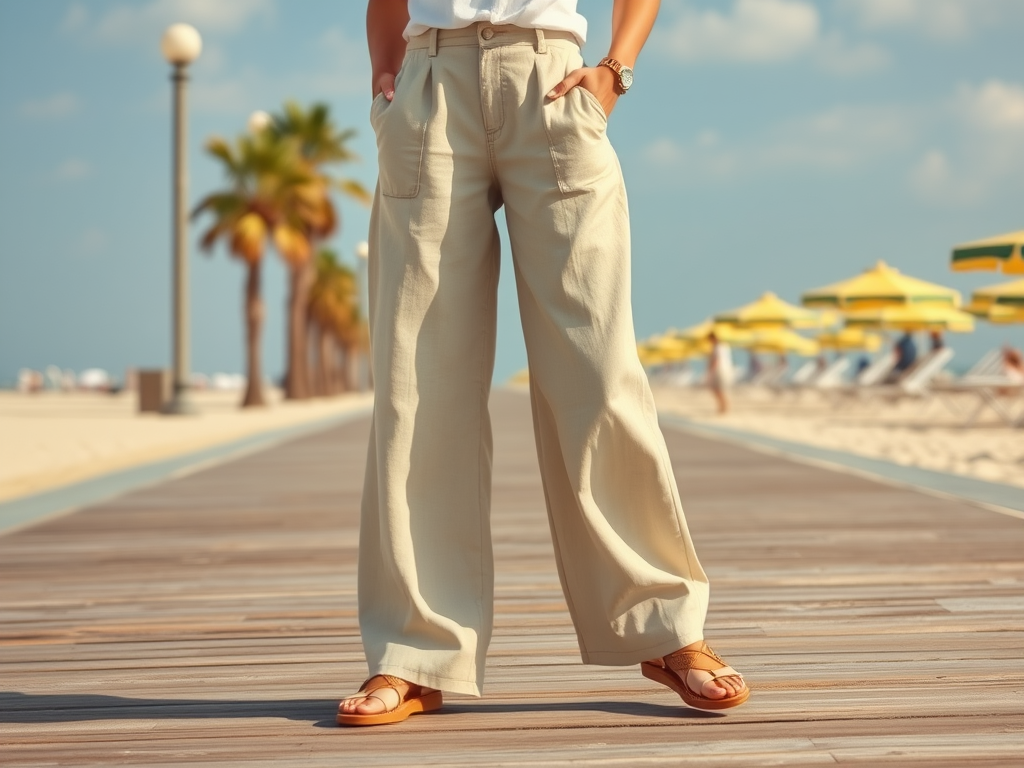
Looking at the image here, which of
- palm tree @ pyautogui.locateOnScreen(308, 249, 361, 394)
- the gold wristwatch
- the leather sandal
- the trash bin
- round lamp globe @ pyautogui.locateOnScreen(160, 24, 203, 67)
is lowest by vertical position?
the leather sandal

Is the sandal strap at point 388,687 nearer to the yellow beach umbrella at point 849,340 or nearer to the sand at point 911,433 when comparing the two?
the sand at point 911,433

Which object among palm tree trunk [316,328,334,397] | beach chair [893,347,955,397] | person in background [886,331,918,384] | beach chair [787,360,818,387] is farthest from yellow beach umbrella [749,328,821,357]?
palm tree trunk [316,328,334,397]

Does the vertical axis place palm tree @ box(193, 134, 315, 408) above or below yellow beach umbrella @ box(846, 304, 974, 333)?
above

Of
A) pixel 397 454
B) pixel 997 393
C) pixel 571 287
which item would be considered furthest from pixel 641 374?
pixel 997 393

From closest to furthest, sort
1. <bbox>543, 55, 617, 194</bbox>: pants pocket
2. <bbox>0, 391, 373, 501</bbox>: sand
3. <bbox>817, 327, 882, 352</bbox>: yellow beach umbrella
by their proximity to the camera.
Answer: <bbox>543, 55, 617, 194</bbox>: pants pocket, <bbox>0, 391, 373, 501</bbox>: sand, <bbox>817, 327, 882, 352</bbox>: yellow beach umbrella

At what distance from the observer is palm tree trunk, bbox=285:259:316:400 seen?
114 ft

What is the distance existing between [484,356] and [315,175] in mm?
33937

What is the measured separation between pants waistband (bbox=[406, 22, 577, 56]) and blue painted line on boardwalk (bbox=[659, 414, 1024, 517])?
4200 mm

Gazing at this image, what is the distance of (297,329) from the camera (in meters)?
34.8

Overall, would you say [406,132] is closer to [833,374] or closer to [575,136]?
[575,136]

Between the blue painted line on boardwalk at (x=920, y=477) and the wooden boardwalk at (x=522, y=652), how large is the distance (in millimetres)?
450

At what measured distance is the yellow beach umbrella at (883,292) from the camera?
2209 cm

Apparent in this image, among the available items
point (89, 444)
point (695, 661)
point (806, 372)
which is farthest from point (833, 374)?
point (695, 661)

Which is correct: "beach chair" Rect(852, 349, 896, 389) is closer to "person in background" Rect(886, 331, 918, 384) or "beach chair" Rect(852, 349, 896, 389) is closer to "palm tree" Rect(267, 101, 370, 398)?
"person in background" Rect(886, 331, 918, 384)
